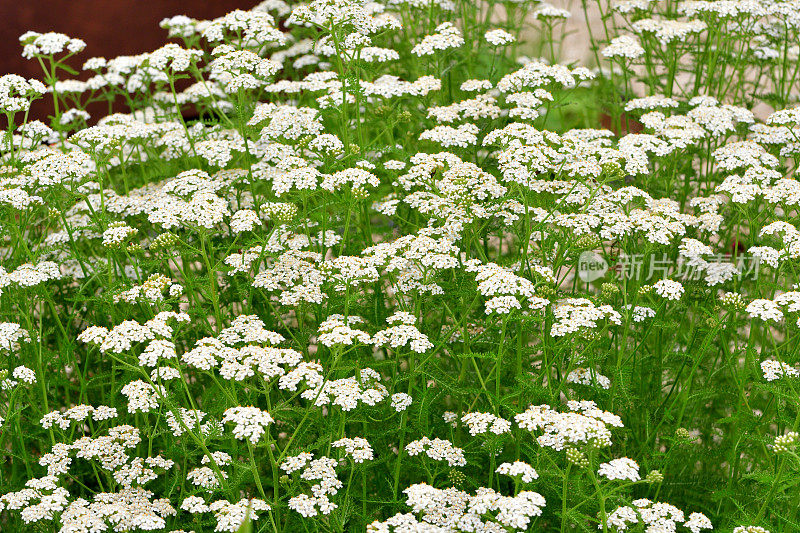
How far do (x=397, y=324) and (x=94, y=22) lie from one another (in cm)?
539

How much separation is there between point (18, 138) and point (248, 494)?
9.53 ft

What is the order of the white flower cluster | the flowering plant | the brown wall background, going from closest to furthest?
the white flower cluster
the flowering plant
the brown wall background

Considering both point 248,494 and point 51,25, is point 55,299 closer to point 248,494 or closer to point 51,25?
point 248,494

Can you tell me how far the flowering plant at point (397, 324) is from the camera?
11.5 feet

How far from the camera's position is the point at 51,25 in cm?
761

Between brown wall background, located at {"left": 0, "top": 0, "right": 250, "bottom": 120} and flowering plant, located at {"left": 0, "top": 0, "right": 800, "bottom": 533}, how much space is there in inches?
92.7

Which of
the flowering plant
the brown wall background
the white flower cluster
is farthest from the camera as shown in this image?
the brown wall background

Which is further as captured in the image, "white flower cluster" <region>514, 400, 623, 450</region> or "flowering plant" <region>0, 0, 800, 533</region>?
"flowering plant" <region>0, 0, 800, 533</region>

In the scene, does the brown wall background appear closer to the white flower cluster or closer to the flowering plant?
the flowering plant

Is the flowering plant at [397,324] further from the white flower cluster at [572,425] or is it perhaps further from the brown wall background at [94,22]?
the brown wall background at [94,22]

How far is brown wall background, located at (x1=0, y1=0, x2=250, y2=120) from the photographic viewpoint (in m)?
7.48

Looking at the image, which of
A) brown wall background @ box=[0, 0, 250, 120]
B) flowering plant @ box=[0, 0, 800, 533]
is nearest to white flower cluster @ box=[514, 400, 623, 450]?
flowering plant @ box=[0, 0, 800, 533]

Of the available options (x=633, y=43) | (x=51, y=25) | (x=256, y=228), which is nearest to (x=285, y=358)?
(x=256, y=228)

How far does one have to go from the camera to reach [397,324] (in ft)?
13.5
